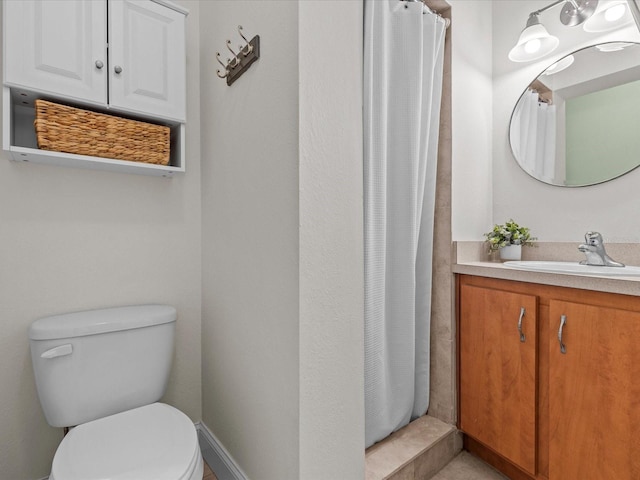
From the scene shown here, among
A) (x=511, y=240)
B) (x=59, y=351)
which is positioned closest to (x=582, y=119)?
(x=511, y=240)

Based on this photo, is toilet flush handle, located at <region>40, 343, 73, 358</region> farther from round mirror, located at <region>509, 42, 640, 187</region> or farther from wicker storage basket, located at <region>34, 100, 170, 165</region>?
round mirror, located at <region>509, 42, 640, 187</region>

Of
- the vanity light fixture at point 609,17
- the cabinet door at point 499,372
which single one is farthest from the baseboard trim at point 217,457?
the vanity light fixture at point 609,17

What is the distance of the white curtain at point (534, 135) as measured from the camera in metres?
1.71

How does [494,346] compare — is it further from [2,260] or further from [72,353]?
[2,260]

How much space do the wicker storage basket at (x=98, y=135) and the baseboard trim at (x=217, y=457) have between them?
123 cm

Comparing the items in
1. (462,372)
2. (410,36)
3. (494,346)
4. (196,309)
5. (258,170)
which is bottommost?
(462,372)

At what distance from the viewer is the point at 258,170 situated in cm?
111

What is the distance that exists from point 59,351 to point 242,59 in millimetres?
1171

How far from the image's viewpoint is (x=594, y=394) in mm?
1090

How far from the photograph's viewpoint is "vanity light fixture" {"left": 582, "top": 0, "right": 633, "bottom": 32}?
4.87 ft

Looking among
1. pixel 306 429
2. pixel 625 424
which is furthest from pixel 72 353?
pixel 625 424

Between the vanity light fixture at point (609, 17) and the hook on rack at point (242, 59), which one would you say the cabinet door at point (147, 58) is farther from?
the vanity light fixture at point (609, 17)

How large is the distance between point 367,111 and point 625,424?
4.49ft

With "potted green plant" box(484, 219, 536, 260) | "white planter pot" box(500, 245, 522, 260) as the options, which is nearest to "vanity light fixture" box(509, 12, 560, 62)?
"potted green plant" box(484, 219, 536, 260)
